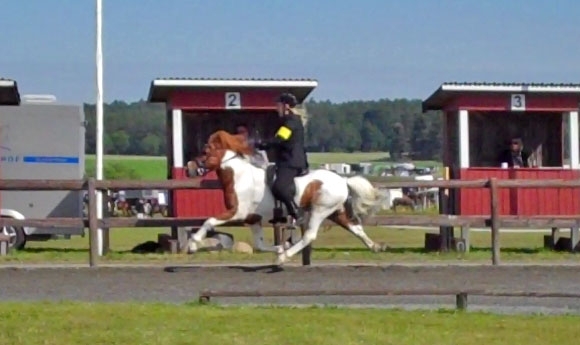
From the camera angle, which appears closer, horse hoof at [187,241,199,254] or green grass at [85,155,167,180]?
horse hoof at [187,241,199,254]

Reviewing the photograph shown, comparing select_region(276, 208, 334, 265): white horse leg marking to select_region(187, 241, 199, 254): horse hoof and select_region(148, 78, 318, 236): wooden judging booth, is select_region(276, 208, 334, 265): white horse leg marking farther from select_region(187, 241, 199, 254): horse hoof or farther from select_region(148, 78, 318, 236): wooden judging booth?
select_region(148, 78, 318, 236): wooden judging booth

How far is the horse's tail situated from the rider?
896 mm

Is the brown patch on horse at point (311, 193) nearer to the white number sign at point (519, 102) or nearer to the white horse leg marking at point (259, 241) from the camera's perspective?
the white horse leg marking at point (259, 241)

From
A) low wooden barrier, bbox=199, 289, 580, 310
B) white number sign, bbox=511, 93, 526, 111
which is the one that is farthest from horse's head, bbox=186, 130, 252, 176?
white number sign, bbox=511, 93, 526, 111

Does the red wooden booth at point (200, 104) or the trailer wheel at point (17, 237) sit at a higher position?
the red wooden booth at point (200, 104)

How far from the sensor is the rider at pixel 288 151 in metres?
16.7

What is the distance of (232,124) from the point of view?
2638cm

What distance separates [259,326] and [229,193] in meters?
6.09

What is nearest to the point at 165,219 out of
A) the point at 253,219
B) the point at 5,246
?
the point at 253,219

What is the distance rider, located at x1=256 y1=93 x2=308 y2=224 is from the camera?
16.7 meters

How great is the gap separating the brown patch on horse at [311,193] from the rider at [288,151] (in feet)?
0.56

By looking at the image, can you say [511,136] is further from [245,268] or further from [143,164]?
[143,164]

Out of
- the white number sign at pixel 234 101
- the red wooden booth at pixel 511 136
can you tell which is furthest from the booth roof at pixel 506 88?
the white number sign at pixel 234 101

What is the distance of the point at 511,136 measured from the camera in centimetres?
2708
